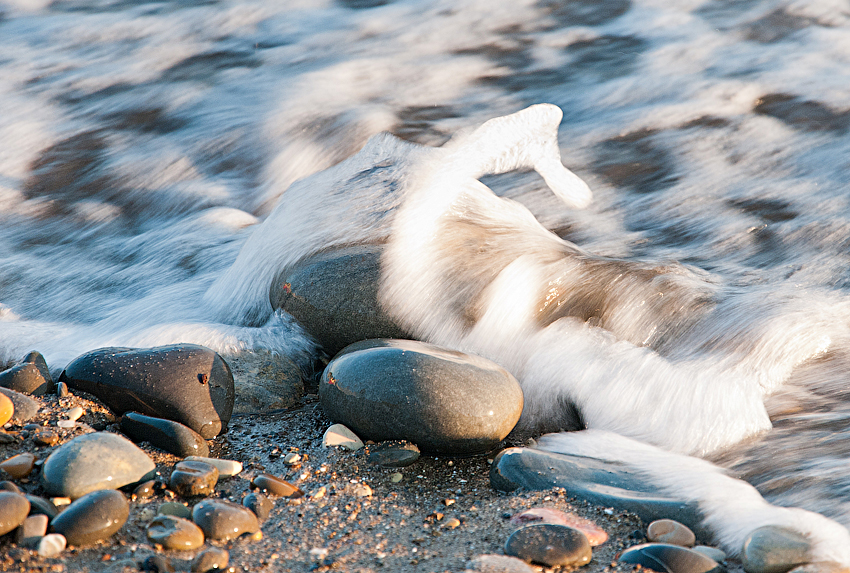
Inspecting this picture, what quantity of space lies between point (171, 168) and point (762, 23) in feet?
19.8

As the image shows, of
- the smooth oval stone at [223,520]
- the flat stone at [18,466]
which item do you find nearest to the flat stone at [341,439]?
the smooth oval stone at [223,520]

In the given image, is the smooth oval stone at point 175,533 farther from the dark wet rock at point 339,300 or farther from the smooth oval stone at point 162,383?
the dark wet rock at point 339,300

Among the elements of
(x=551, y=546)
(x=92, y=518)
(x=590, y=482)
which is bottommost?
(x=590, y=482)

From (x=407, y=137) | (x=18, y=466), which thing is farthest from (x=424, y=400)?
(x=407, y=137)

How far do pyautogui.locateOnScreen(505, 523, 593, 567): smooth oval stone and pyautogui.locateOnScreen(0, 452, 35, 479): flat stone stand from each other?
126 cm

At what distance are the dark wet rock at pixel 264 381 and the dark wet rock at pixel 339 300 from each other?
21cm

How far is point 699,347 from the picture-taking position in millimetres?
2873

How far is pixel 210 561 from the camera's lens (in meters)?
1.63

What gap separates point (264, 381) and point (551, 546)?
1.40 metres

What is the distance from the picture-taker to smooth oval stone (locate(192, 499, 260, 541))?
1.77 metres

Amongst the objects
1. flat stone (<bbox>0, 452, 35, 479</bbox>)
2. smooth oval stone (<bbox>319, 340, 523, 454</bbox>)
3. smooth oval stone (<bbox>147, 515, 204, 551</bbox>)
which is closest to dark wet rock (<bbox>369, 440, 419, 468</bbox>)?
smooth oval stone (<bbox>319, 340, 523, 454</bbox>)

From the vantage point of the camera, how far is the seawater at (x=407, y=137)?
11.0ft

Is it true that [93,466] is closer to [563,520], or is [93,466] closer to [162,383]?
[162,383]

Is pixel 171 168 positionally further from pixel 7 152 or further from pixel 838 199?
pixel 838 199
